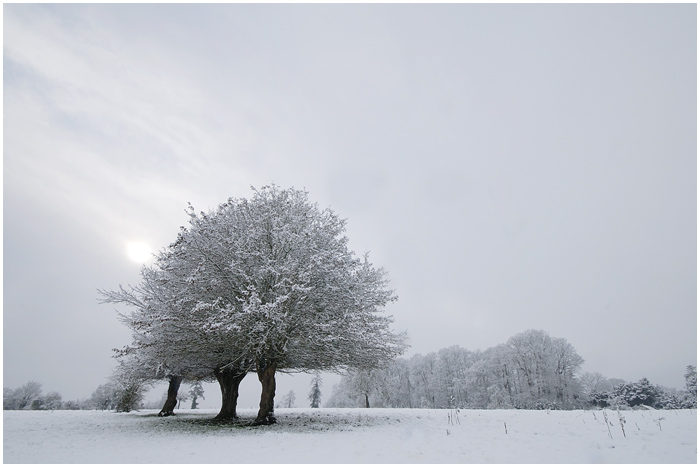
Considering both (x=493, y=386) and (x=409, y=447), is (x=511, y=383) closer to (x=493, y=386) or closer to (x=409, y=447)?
(x=493, y=386)

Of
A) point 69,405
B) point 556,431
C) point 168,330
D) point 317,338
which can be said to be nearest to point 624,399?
point 556,431

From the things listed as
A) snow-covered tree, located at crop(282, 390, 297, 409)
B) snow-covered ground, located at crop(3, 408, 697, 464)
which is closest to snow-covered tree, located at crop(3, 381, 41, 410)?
snow-covered tree, located at crop(282, 390, 297, 409)

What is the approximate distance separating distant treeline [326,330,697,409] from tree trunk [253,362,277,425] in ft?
68.6

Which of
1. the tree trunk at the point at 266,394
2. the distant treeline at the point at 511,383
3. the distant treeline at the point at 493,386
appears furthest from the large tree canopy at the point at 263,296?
the distant treeline at the point at 511,383

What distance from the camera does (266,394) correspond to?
628 inches

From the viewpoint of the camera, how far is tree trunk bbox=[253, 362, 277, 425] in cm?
1541

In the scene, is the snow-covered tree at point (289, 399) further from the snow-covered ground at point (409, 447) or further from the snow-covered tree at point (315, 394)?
the snow-covered ground at point (409, 447)

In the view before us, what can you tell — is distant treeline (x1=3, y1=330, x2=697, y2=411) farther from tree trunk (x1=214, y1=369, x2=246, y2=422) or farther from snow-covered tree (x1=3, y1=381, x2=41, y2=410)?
tree trunk (x1=214, y1=369, x2=246, y2=422)

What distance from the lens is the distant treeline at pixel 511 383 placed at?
44406 millimetres

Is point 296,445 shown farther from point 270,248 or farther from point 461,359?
point 461,359

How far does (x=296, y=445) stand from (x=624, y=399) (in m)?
53.2

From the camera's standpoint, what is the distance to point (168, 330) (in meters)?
15.5

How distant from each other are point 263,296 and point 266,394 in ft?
16.6

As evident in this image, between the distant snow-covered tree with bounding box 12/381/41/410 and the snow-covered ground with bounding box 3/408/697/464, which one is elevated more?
the snow-covered ground with bounding box 3/408/697/464
